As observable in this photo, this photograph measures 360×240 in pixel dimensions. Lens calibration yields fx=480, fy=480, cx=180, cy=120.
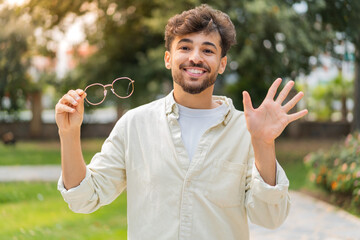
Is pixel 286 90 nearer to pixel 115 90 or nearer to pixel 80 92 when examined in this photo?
pixel 80 92

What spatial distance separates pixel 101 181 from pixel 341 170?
18.8 ft

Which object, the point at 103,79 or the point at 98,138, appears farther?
the point at 98,138

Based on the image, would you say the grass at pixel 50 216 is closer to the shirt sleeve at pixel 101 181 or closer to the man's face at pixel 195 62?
the shirt sleeve at pixel 101 181

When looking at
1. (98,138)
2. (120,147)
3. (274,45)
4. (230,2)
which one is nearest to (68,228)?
(120,147)

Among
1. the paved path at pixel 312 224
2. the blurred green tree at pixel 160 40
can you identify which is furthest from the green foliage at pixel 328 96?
the paved path at pixel 312 224

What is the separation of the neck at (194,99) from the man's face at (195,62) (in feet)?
0.15

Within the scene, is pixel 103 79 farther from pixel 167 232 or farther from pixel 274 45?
pixel 167 232

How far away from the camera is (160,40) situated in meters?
12.9

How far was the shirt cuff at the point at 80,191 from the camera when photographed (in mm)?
1942

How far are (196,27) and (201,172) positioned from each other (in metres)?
0.63

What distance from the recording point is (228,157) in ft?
6.64

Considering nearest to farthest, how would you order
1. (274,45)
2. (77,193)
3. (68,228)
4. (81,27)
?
(77,193), (68,228), (274,45), (81,27)

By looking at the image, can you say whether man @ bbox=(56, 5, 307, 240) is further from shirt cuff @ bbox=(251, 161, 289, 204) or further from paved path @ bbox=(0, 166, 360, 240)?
paved path @ bbox=(0, 166, 360, 240)

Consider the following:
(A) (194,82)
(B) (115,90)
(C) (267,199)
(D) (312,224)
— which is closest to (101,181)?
(A) (194,82)
